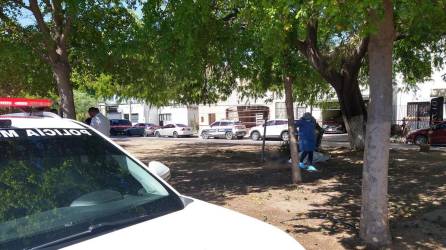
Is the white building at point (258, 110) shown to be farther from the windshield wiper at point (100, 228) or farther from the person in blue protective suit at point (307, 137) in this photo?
the windshield wiper at point (100, 228)

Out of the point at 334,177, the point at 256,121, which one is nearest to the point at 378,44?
the point at 334,177

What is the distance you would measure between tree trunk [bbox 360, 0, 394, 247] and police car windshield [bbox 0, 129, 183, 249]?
3.51 m

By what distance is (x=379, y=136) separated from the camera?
599cm

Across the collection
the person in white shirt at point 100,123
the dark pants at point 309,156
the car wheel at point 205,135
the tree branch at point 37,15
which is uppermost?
the tree branch at point 37,15

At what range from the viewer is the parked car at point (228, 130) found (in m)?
37.9

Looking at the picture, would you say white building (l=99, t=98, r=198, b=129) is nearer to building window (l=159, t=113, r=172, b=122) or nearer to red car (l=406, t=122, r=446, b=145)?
building window (l=159, t=113, r=172, b=122)

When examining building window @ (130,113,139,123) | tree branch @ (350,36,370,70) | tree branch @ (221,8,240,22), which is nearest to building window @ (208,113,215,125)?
building window @ (130,113,139,123)

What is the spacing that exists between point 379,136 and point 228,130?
32.3 meters

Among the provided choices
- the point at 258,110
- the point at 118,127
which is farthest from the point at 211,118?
the point at 118,127

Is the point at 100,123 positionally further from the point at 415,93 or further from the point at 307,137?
the point at 415,93

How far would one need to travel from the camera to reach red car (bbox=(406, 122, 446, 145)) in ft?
83.7

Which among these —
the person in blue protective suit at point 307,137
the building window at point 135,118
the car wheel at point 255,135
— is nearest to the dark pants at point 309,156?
the person in blue protective suit at point 307,137

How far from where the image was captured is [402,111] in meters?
38.4

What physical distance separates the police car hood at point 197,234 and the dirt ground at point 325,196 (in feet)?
11.2
